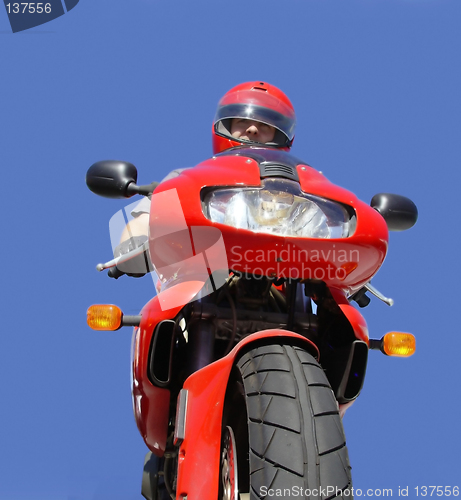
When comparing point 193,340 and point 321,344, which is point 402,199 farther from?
point 193,340

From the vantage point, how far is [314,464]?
4.71 ft

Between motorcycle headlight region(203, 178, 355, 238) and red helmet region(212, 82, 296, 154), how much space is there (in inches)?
38.5

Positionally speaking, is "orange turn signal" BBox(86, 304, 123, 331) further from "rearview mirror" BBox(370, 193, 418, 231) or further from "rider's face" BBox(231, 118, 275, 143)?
"rider's face" BBox(231, 118, 275, 143)

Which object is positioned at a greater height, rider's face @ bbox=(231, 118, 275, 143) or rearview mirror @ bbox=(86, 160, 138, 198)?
rider's face @ bbox=(231, 118, 275, 143)

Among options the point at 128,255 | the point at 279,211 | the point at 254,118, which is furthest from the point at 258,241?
the point at 254,118

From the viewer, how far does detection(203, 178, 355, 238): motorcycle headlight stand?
6.31 feet

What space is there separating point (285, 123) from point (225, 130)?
35cm

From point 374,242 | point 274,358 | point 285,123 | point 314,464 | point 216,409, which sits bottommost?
point 314,464

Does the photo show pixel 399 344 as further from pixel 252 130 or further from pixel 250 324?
pixel 252 130

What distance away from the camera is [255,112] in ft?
9.94

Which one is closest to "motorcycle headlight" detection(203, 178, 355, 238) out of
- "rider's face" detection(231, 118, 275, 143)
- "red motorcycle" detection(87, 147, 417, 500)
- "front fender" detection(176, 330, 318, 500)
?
"red motorcycle" detection(87, 147, 417, 500)

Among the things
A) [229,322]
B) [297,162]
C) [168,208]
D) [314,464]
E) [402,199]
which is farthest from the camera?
[402,199]

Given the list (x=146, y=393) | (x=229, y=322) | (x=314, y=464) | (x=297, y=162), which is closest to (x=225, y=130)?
(x=297, y=162)

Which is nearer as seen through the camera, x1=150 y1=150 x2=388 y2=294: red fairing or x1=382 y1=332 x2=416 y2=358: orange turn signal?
x1=150 y1=150 x2=388 y2=294: red fairing
